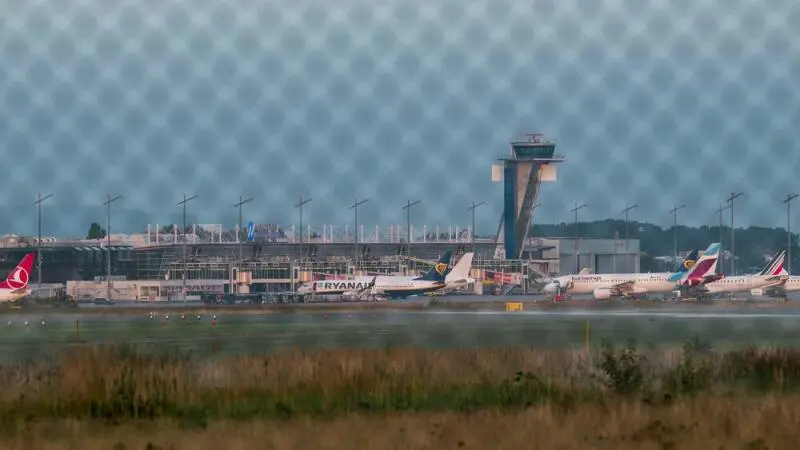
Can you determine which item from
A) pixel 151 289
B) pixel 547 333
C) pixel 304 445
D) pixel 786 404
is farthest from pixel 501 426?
pixel 151 289

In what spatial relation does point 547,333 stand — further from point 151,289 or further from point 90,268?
point 151,289

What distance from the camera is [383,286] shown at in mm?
99688

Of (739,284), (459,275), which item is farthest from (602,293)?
(459,275)

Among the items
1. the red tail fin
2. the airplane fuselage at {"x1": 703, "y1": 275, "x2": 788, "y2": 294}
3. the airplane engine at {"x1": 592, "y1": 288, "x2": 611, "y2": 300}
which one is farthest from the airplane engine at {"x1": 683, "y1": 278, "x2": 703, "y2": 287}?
the red tail fin

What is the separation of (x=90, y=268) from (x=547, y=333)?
224ft

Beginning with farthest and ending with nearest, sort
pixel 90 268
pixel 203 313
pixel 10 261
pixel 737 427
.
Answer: pixel 10 261 → pixel 90 268 → pixel 203 313 → pixel 737 427

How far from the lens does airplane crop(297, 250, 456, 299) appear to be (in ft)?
324

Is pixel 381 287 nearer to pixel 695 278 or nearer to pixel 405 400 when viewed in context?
pixel 695 278

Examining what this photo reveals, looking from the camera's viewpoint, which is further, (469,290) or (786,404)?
(469,290)

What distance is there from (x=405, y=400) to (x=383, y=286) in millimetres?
86010

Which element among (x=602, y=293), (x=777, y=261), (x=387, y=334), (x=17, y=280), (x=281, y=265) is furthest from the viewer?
(x=281, y=265)

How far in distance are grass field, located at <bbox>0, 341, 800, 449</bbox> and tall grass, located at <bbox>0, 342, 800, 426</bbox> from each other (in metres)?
0.03

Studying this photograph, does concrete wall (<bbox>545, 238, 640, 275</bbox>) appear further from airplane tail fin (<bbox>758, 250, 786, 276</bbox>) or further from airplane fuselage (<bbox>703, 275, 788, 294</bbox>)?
airplane tail fin (<bbox>758, 250, 786, 276</bbox>)

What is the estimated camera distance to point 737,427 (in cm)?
1041
